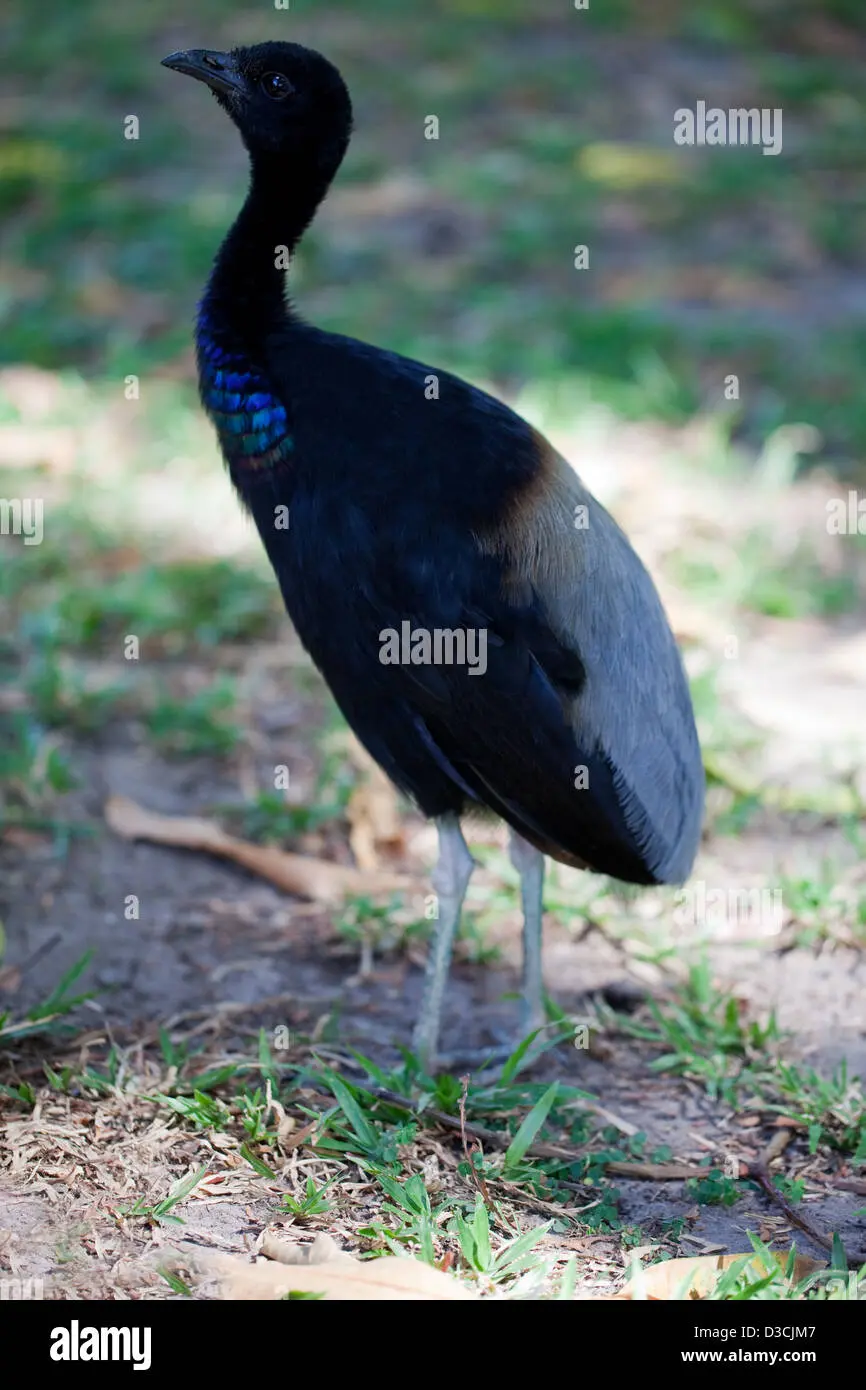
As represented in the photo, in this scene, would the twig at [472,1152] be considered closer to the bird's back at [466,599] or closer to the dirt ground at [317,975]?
the dirt ground at [317,975]

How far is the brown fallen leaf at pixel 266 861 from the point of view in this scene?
439cm

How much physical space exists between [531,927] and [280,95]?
200cm

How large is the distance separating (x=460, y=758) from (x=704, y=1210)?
105cm

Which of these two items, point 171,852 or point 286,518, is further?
point 171,852

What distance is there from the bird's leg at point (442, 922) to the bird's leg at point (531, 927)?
6.6 inches

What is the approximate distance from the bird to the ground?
41cm

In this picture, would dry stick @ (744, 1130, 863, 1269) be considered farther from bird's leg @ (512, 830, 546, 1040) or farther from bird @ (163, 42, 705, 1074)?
bird's leg @ (512, 830, 546, 1040)

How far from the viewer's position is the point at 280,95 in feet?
12.1

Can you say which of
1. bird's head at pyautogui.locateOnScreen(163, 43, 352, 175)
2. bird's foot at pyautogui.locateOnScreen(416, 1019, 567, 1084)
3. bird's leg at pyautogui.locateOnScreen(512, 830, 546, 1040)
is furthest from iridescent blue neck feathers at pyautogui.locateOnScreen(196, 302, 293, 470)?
bird's foot at pyautogui.locateOnScreen(416, 1019, 567, 1084)

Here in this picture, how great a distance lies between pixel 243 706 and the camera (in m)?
5.11

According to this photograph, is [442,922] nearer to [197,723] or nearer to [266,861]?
[266,861]

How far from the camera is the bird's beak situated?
3.69m
